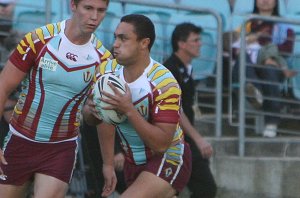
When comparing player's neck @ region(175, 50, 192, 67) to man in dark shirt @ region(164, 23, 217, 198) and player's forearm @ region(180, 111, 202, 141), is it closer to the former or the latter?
man in dark shirt @ region(164, 23, 217, 198)

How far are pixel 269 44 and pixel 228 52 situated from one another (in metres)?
0.50

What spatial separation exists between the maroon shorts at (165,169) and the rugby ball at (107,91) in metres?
0.43

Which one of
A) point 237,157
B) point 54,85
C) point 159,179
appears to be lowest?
point 237,157

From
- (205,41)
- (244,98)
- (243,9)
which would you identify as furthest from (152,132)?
(243,9)

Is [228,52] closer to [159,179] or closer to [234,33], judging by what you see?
[234,33]

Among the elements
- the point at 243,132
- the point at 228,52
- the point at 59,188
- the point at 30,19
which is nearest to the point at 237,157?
the point at 243,132

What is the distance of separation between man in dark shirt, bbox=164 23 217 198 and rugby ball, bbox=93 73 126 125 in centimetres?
218

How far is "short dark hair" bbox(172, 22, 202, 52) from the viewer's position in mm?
9656

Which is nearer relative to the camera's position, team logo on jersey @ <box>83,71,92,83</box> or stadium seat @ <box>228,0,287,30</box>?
team logo on jersey @ <box>83,71,92,83</box>

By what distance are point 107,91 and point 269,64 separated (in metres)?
3.91

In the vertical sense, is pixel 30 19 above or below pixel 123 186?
above

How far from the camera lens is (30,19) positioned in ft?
34.7

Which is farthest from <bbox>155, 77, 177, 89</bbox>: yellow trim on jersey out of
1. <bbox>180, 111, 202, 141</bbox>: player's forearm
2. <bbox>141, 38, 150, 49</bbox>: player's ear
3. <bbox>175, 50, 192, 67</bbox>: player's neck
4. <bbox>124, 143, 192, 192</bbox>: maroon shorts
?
<bbox>175, 50, 192, 67</bbox>: player's neck

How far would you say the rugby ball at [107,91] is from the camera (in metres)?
6.91
